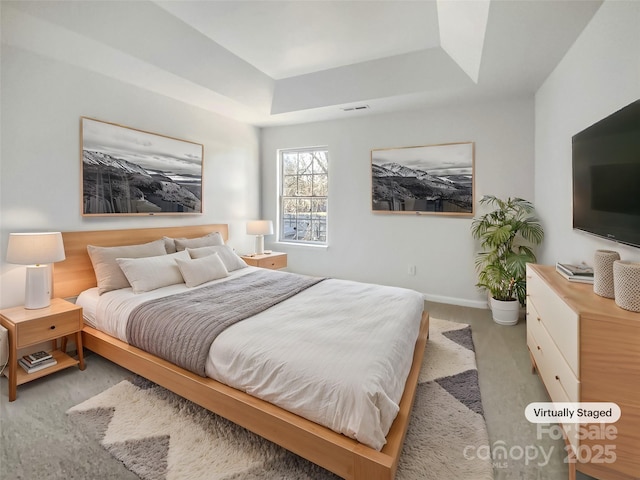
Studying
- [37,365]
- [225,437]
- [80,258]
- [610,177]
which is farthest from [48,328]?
[610,177]

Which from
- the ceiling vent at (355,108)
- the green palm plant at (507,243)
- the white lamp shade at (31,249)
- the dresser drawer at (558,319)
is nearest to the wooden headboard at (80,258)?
the white lamp shade at (31,249)

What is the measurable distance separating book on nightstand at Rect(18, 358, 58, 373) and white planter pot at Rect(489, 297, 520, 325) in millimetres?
4123

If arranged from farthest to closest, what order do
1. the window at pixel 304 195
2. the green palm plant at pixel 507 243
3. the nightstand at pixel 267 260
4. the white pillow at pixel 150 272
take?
the window at pixel 304 195 → the nightstand at pixel 267 260 → the green palm plant at pixel 507 243 → the white pillow at pixel 150 272

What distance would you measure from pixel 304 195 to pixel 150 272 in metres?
2.78

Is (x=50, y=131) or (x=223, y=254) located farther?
(x=223, y=254)

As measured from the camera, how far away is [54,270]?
2.66 meters

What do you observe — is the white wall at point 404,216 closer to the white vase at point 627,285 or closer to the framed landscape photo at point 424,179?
the framed landscape photo at point 424,179

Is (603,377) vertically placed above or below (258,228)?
below

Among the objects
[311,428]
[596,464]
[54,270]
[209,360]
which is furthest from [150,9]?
[596,464]

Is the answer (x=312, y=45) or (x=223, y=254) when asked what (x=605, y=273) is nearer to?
(x=312, y=45)

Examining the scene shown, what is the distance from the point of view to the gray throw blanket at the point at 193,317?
1.92m

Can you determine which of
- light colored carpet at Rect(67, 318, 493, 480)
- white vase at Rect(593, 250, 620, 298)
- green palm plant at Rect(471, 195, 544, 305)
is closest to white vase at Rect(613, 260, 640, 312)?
white vase at Rect(593, 250, 620, 298)

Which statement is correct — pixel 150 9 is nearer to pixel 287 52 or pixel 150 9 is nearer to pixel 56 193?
pixel 287 52

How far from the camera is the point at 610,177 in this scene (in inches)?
68.1
